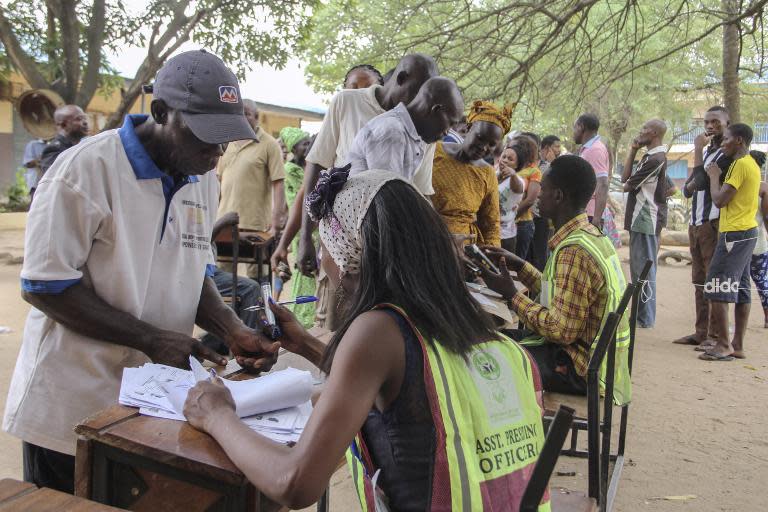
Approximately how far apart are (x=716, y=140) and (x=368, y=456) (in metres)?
5.62

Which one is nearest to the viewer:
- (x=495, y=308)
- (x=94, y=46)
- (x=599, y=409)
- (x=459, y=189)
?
(x=599, y=409)

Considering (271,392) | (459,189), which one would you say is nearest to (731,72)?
(459,189)

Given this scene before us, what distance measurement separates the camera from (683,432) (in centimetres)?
422

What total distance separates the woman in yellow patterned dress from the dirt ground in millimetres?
1558

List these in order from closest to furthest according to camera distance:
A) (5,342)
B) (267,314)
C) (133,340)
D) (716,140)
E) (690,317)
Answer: (133,340)
(267,314)
(5,342)
(716,140)
(690,317)

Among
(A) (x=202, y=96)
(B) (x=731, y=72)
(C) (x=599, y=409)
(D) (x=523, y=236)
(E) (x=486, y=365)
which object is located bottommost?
(C) (x=599, y=409)

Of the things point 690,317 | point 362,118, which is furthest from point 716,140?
point 362,118

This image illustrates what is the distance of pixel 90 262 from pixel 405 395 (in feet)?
3.07

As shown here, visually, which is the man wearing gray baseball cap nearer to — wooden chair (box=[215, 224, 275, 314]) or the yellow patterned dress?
the yellow patterned dress

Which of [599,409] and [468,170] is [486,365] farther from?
[468,170]

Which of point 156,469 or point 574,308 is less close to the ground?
point 574,308

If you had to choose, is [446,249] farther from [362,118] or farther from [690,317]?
[690,317]

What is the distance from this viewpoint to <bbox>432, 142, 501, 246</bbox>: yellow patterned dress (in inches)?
164

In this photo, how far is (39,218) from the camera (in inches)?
65.6
